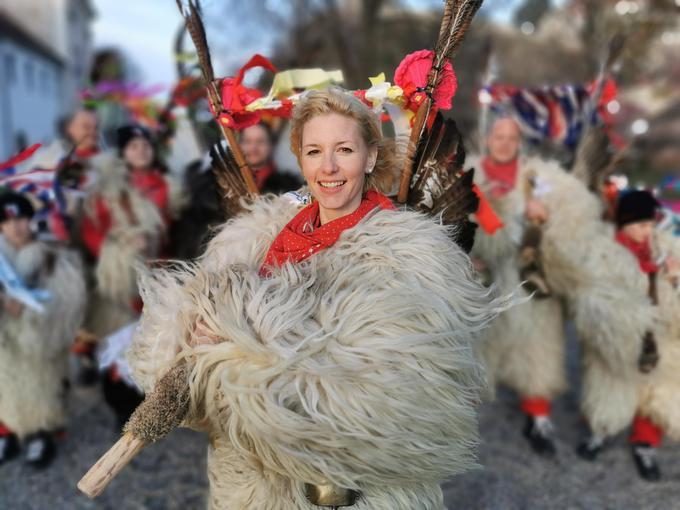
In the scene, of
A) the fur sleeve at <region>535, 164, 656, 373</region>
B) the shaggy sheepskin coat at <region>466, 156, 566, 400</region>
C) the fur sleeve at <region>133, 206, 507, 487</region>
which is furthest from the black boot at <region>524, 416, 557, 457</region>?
the fur sleeve at <region>133, 206, 507, 487</region>

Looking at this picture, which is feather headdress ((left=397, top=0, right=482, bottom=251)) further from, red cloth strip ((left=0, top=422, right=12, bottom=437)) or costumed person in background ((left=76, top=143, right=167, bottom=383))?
red cloth strip ((left=0, top=422, right=12, bottom=437))

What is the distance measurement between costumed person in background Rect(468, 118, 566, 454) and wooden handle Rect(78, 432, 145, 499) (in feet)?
7.76

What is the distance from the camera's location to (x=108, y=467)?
1.40 m

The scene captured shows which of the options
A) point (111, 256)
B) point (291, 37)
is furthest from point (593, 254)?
point (291, 37)

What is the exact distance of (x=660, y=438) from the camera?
3.57 m

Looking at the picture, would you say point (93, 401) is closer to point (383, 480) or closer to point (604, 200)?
point (383, 480)

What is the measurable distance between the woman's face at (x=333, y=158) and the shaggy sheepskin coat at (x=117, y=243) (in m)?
2.25

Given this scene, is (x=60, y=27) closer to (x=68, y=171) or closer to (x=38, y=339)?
(x=68, y=171)

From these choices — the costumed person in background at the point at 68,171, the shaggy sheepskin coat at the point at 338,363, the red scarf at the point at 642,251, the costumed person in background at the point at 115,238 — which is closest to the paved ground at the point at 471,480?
the costumed person in background at the point at 115,238

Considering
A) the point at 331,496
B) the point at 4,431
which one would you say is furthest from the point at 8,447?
the point at 331,496

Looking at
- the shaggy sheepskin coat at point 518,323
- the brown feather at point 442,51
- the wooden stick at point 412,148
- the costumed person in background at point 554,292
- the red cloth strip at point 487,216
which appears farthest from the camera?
the shaggy sheepskin coat at point 518,323

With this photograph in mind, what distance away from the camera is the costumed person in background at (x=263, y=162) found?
365cm

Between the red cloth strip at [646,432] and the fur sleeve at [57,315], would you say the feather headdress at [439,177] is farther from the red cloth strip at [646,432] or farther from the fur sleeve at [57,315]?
the fur sleeve at [57,315]

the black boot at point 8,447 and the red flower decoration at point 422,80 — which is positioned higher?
the red flower decoration at point 422,80
